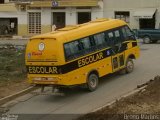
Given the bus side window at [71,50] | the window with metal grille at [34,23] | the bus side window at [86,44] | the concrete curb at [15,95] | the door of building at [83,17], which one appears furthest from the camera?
the window with metal grille at [34,23]

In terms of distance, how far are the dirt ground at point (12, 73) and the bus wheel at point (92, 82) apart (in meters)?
3.03

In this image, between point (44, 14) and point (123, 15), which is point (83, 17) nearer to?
→ point (44, 14)

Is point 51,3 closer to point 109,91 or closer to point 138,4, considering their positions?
point 138,4

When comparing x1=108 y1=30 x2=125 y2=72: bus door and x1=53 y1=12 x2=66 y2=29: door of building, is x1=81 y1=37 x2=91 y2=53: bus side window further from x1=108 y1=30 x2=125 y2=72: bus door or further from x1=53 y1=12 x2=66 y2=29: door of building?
x1=53 y1=12 x2=66 y2=29: door of building

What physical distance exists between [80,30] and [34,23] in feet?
129

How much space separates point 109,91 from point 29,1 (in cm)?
3976

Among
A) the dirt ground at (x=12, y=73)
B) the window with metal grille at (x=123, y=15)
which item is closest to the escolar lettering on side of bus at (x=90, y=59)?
the dirt ground at (x=12, y=73)

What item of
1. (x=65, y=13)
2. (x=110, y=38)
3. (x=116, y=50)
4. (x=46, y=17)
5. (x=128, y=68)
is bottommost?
(x=128, y=68)

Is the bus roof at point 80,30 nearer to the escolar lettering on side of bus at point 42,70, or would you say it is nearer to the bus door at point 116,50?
the bus door at point 116,50

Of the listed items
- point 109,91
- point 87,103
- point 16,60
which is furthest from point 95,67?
point 16,60

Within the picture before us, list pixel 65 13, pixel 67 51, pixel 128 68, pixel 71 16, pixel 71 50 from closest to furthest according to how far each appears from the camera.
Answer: pixel 67 51, pixel 71 50, pixel 128 68, pixel 71 16, pixel 65 13

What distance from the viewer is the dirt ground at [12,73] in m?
20.2

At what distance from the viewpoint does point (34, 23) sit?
58.2 meters

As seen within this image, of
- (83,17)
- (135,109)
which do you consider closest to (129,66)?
(135,109)
